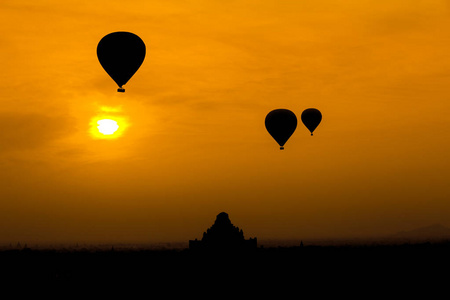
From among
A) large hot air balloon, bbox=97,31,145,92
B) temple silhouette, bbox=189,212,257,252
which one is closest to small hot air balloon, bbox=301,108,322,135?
temple silhouette, bbox=189,212,257,252

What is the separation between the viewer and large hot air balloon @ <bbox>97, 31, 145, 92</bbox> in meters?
44.6

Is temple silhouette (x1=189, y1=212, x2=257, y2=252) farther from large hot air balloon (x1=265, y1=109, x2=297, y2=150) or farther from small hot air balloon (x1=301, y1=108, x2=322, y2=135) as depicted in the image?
large hot air balloon (x1=265, y1=109, x2=297, y2=150)

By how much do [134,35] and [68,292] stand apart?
41.9 m

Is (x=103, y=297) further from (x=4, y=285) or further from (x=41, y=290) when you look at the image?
(x=4, y=285)

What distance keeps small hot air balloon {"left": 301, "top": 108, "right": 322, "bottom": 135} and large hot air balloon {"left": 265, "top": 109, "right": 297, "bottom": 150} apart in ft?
13.7

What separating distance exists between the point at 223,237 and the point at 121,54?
28.6m

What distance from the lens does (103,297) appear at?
229 ft

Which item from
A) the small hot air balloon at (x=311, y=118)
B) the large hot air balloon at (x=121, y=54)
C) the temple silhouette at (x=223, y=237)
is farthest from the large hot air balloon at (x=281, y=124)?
the large hot air balloon at (x=121, y=54)

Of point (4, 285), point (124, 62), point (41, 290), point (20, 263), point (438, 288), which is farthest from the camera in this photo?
point (20, 263)

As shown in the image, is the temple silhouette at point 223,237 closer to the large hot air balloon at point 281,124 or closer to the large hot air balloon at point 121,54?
the large hot air balloon at point 281,124

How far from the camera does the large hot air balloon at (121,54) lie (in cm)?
4459

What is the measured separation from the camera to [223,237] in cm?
7044

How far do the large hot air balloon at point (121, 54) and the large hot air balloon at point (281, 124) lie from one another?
53.3 feet

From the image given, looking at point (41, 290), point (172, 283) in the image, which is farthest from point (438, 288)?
point (41, 290)
